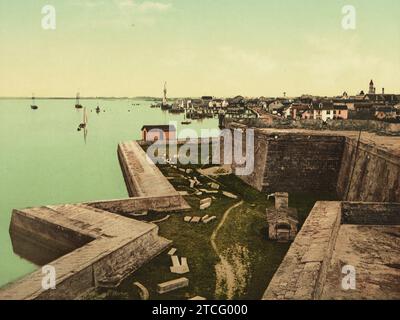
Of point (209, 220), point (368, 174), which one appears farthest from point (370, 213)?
point (209, 220)

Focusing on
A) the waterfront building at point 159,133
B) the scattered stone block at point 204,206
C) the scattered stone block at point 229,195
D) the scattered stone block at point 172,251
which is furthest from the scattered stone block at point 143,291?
the waterfront building at point 159,133

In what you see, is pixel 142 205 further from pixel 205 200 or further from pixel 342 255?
pixel 342 255

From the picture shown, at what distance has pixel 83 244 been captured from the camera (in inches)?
458

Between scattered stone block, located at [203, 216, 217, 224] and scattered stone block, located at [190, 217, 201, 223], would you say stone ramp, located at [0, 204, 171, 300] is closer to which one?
scattered stone block, located at [190, 217, 201, 223]

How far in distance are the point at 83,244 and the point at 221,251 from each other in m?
4.41

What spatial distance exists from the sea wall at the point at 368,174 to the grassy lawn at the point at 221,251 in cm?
168

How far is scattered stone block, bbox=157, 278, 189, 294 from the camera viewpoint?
8.86 m

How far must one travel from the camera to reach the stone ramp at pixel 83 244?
322 inches

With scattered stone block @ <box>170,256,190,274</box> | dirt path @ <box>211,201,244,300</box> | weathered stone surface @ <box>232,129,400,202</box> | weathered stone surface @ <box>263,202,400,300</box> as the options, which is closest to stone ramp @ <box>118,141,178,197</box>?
weathered stone surface @ <box>232,129,400,202</box>

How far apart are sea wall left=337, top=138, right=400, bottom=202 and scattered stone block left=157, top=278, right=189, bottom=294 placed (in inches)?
290
